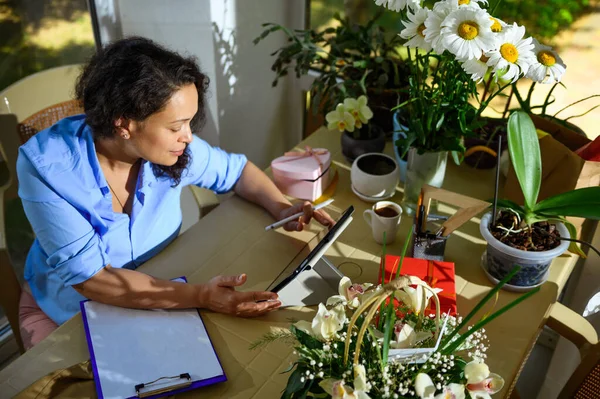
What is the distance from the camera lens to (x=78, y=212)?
46.1 inches

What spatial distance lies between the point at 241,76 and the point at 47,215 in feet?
3.47

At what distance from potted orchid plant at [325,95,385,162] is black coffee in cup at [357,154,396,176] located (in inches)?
3.9

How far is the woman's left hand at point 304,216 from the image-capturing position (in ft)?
4.46

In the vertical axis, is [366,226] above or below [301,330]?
below

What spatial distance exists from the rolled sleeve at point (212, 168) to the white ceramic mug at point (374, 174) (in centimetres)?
32

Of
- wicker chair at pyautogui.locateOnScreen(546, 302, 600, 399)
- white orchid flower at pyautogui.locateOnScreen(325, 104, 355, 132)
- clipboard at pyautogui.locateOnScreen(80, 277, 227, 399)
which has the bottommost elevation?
wicker chair at pyautogui.locateOnScreen(546, 302, 600, 399)

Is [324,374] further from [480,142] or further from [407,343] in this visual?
[480,142]

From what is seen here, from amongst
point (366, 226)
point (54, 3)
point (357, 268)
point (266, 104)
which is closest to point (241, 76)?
point (266, 104)

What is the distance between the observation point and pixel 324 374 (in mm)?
813

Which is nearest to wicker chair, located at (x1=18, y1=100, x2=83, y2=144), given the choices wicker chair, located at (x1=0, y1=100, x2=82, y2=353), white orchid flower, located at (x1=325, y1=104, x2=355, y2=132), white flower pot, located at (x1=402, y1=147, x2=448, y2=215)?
wicker chair, located at (x1=0, y1=100, x2=82, y2=353)

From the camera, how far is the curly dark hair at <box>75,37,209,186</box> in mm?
1123

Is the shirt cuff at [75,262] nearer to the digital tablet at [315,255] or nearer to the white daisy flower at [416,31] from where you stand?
the digital tablet at [315,255]

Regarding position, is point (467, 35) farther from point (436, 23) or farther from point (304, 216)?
point (304, 216)

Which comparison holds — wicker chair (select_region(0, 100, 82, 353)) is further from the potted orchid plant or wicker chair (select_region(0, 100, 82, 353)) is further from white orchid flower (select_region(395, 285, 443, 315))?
white orchid flower (select_region(395, 285, 443, 315))
